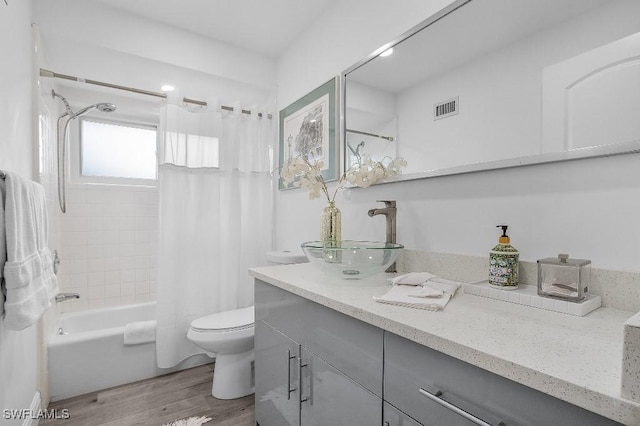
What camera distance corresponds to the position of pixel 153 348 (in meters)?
2.24

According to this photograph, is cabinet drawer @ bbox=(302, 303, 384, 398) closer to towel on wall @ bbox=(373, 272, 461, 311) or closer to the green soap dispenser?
towel on wall @ bbox=(373, 272, 461, 311)

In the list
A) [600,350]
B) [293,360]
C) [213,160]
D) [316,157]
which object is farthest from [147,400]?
[600,350]

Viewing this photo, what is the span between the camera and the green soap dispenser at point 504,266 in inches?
40.8

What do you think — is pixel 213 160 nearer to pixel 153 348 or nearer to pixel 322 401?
pixel 153 348

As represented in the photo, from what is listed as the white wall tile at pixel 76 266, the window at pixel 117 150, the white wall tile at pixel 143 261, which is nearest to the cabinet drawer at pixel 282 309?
the white wall tile at pixel 143 261

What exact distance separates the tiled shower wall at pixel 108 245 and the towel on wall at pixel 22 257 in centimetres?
133

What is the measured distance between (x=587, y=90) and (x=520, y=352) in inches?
32.7

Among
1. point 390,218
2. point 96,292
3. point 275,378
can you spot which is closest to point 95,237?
point 96,292

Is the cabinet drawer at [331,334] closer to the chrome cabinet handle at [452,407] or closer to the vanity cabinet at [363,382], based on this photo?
the vanity cabinet at [363,382]

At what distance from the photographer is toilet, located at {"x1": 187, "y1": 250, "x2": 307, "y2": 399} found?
1895mm

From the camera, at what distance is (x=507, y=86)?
114cm

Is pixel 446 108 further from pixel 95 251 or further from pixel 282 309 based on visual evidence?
pixel 95 251

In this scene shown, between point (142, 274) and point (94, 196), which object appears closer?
point (94, 196)

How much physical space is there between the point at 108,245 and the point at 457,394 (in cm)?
295
